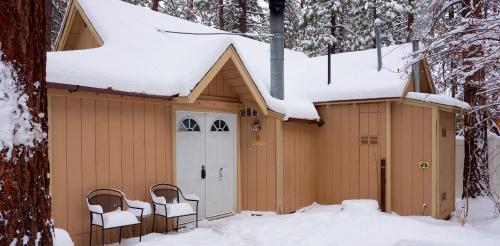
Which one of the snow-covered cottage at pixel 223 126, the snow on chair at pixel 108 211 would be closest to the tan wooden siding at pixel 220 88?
the snow-covered cottage at pixel 223 126

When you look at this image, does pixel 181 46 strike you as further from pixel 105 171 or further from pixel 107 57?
pixel 105 171

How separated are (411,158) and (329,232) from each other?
3.48 metres

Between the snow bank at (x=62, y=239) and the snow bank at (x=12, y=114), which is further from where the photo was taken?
the snow bank at (x=62, y=239)

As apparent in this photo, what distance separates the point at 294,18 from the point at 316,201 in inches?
478

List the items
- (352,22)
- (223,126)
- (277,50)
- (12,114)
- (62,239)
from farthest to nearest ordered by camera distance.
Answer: (352,22) < (277,50) < (223,126) < (62,239) < (12,114)

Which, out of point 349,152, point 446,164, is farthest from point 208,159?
point 446,164

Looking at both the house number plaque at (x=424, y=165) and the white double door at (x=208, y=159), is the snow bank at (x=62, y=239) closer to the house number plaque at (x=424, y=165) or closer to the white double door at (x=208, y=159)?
the white double door at (x=208, y=159)

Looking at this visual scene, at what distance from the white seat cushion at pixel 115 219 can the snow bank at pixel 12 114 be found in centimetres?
375

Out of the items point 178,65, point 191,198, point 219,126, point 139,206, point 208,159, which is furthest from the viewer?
point 219,126

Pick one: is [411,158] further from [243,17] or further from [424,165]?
[243,17]

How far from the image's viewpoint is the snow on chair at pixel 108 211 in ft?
19.0

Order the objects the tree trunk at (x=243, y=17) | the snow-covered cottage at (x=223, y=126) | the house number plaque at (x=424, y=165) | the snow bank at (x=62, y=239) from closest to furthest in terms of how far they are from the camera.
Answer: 1. the snow bank at (x=62, y=239)
2. the snow-covered cottage at (x=223, y=126)
3. the house number plaque at (x=424, y=165)
4. the tree trunk at (x=243, y=17)

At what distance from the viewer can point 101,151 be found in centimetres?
629

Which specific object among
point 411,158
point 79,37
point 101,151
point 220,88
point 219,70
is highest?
point 79,37
